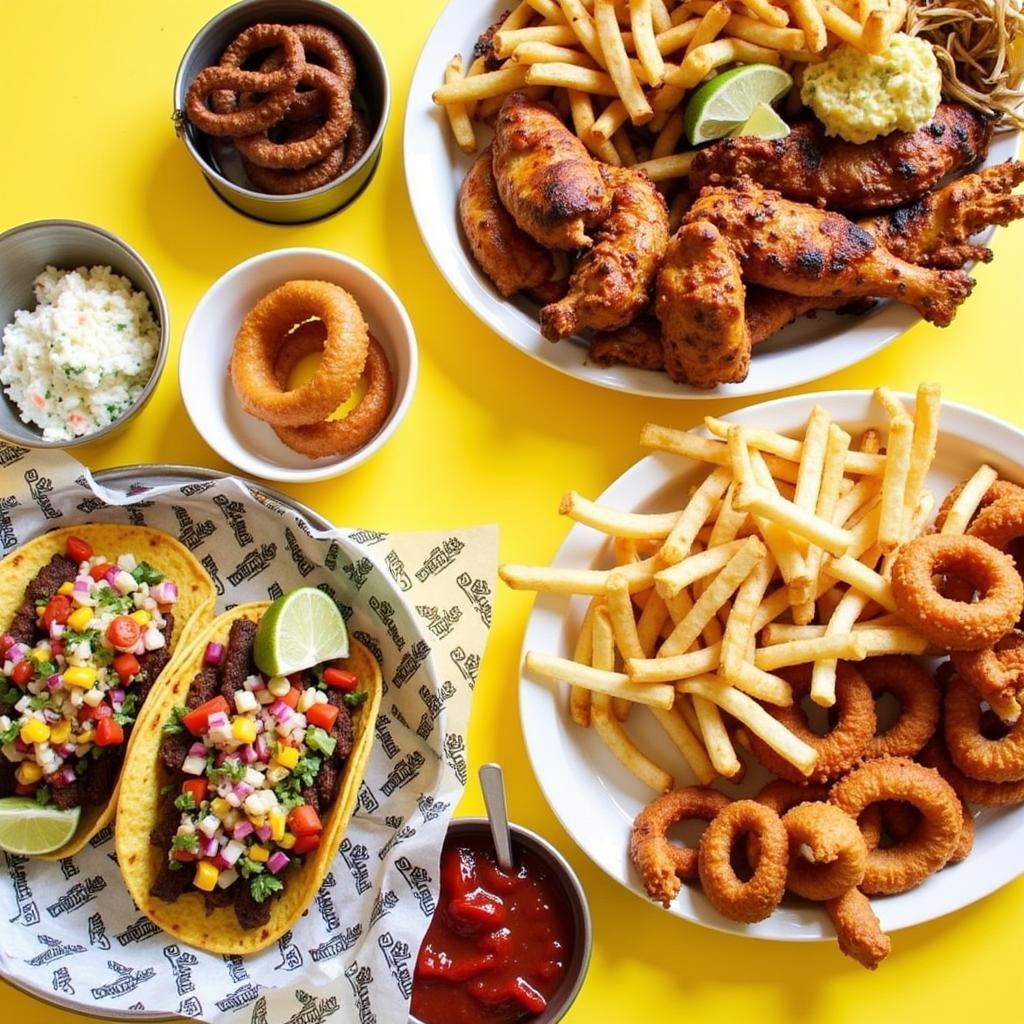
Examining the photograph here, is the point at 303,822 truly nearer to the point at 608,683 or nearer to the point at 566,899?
the point at 566,899

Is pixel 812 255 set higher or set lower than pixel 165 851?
higher

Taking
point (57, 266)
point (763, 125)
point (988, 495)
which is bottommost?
point (988, 495)

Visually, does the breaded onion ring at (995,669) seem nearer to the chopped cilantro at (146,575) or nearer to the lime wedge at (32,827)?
the chopped cilantro at (146,575)

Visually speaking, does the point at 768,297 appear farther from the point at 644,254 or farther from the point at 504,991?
the point at 504,991

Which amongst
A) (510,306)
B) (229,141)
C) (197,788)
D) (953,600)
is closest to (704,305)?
(510,306)

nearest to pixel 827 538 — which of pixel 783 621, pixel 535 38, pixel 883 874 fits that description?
pixel 783 621

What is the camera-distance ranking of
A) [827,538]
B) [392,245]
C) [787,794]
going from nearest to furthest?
1. [827,538]
2. [787,794]
3. [392,245]

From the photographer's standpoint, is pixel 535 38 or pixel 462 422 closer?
pixel 535 38

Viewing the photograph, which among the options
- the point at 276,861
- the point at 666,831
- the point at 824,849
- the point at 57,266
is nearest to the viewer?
the point at 824,849
